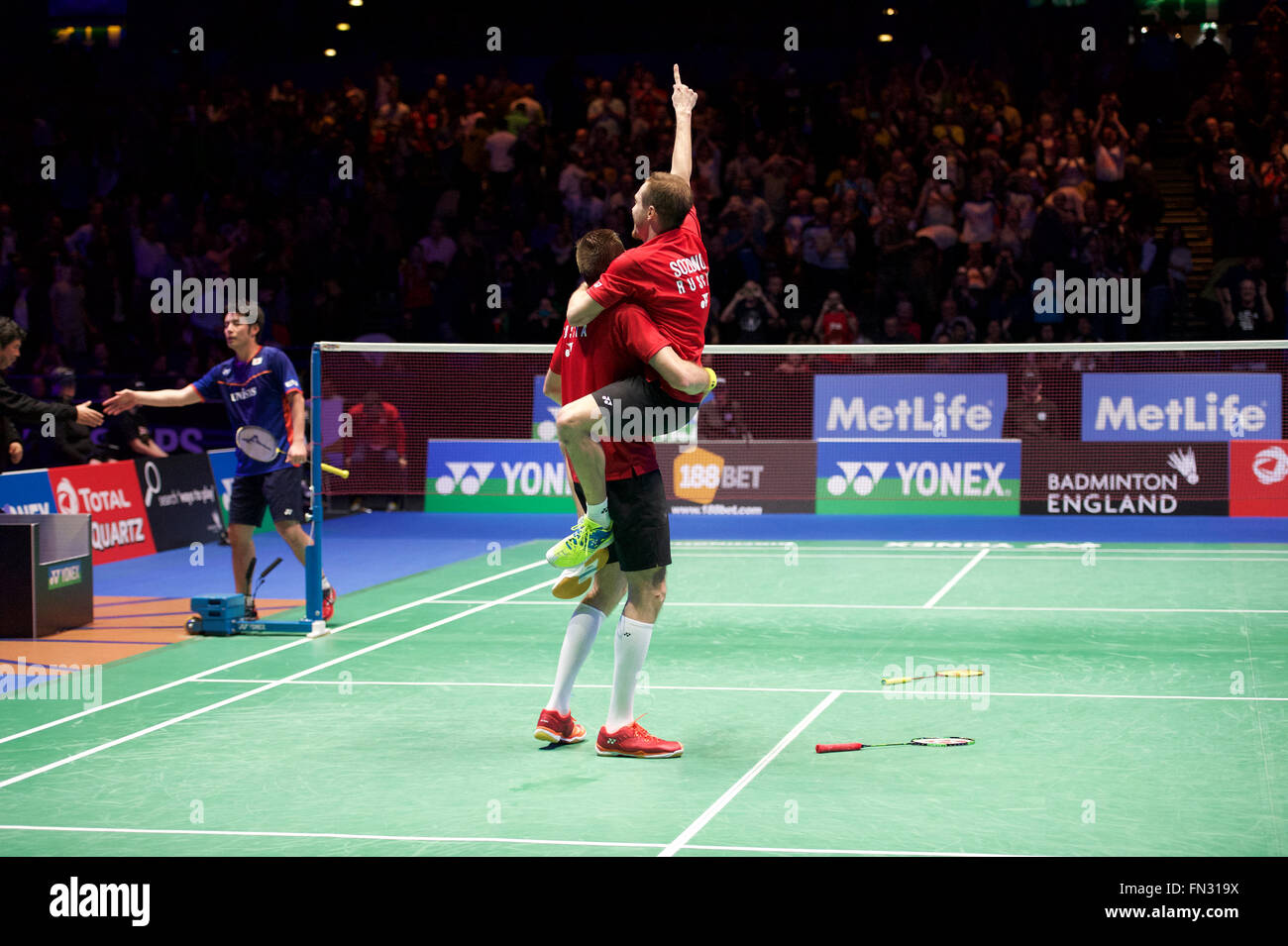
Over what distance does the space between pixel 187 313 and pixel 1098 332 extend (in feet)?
44.9

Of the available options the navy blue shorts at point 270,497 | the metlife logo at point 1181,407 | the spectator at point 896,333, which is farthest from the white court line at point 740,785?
the spectator at point 896,333

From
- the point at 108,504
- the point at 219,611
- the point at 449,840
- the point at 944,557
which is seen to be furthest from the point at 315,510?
the point at 944,557

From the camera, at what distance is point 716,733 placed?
7914 mm

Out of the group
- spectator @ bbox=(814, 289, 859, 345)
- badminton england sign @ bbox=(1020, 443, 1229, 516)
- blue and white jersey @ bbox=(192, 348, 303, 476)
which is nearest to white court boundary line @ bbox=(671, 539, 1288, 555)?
badminton england sign @ bbox=(1020, 443, 1229, 516)

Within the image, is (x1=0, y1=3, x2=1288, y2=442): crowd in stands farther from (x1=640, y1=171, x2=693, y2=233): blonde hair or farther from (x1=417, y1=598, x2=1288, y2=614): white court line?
(x1=640, y1=171, x2=693, y2=233): blonde hair

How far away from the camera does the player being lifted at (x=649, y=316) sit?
6961 millimetres

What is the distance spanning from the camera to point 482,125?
79.3ft

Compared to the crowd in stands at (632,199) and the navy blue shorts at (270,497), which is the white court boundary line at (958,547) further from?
the navy blue shorts at (270,497)

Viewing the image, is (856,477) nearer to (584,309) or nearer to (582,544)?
(582,544)

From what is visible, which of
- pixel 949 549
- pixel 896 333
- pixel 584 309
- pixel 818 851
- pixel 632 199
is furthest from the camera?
pixel 632 199

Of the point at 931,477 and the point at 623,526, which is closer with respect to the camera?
the point at 623,526

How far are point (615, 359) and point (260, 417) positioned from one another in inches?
196

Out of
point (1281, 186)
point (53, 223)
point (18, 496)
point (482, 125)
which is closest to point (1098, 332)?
point (1281, 186)

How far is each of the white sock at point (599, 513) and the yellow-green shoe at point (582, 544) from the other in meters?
0.01
